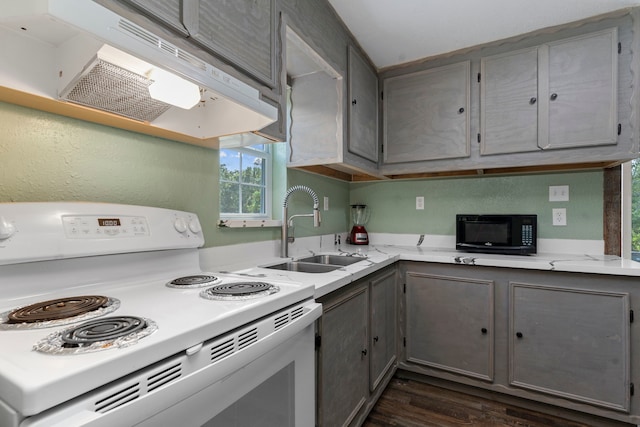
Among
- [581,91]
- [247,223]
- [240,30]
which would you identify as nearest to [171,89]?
[240,30]

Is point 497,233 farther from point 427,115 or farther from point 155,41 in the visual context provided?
point 155,41

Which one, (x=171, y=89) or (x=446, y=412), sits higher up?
(x=171, y=89)

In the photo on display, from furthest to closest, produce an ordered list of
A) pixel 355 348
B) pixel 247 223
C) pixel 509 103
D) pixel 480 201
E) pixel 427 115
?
pixel 480 201, pixel 427 115, pixel 509 103, pixel 247 223, pixel 355 348

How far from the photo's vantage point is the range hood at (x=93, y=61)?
63cm

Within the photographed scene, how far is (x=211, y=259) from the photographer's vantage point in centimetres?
146

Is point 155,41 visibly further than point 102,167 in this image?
No

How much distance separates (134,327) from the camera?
614mm

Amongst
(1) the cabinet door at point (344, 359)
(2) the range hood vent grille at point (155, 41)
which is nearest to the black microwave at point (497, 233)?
(1) the cabinet door at point (344, 359)

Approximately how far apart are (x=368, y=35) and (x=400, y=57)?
0.37 meters

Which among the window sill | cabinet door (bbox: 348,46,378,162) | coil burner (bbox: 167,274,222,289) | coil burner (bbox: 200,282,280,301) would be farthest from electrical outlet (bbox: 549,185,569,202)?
coil burner (bbox: 167,274,222,289)

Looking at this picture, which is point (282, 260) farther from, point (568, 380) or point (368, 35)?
point (568, 380)

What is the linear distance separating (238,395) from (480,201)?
222 centimetres

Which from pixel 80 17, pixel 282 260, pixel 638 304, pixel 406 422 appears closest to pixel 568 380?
pixel 638 304

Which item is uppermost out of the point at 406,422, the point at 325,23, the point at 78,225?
the point at 325,23
